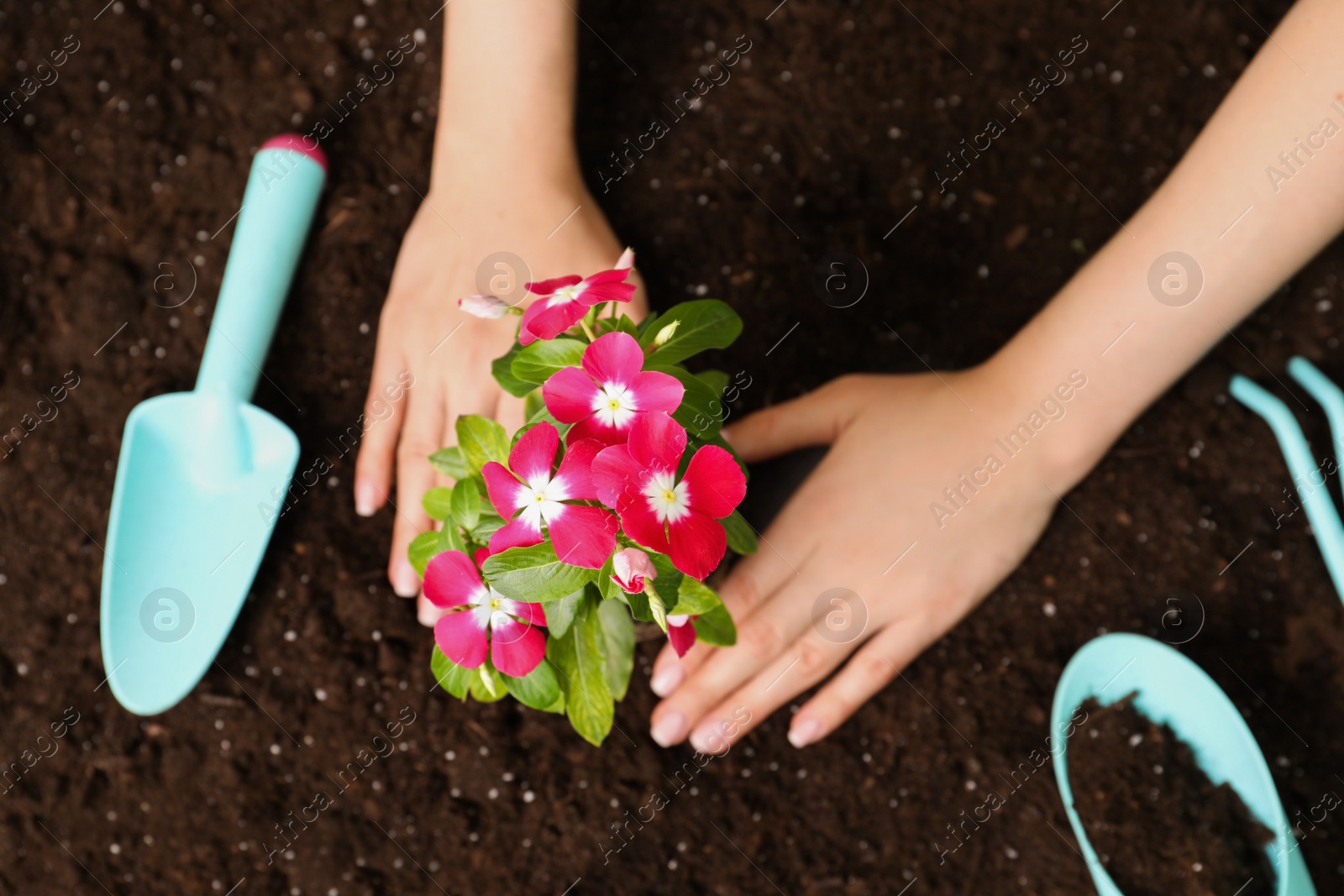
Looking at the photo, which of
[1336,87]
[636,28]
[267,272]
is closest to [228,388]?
[267,272]

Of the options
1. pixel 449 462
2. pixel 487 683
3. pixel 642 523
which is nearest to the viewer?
pixel 642 523

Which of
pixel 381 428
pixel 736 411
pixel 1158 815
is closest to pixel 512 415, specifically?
pixel 381 428

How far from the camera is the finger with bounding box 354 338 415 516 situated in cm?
132

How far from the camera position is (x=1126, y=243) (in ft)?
3.94

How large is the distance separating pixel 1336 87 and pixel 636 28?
0.95 meters

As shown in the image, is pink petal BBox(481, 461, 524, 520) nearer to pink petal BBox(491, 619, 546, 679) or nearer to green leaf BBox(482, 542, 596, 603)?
green leaf BBox(482, 542, 596, 603)

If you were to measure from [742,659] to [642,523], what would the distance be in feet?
2.09

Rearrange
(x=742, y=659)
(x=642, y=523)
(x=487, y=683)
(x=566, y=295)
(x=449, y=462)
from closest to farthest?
(x=642, y=523) < (x=566, y=295) < (x=487, y=683) < (x=449, y=462) < (x=742, y=659)

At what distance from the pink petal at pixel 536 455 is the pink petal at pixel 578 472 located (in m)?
0.02

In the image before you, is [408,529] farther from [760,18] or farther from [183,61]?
[760,18]

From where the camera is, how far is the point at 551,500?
2.30 ft

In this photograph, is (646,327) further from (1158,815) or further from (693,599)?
(1158,815)

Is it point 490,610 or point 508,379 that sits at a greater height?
point 508,379

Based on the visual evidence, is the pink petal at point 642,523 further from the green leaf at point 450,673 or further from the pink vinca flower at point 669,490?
the green leaf at point 450,673
